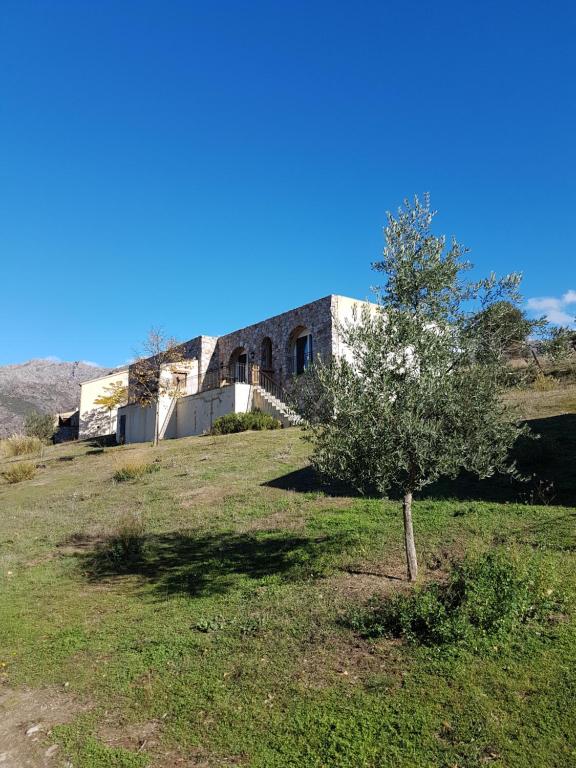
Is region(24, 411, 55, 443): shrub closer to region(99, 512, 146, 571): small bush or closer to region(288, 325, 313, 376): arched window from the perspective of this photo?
region(288, 325, 313, 376): arched window

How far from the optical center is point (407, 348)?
7.31 m

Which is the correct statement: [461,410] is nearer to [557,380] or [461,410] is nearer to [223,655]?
[223,655]

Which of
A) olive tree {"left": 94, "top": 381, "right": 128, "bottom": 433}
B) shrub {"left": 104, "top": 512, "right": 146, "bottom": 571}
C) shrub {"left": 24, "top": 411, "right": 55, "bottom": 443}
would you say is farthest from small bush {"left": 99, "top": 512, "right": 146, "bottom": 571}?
shrub {"left": 24, "top": 411, "right": 55, "bottom": 443}

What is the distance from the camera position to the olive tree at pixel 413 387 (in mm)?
6980

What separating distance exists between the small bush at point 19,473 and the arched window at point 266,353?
42.9 feet

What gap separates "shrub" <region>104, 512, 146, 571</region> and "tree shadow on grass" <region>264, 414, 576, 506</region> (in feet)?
12.4

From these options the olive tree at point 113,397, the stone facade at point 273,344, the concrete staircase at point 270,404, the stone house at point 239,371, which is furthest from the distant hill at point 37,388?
the concrete staircase at point 270,404

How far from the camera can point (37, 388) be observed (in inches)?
3081

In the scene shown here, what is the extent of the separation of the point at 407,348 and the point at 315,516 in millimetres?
5135

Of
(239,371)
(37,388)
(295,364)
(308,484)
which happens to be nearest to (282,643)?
(308,484)

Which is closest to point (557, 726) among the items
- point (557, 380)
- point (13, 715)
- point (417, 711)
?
point (417, 711)

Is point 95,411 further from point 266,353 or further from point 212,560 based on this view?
point 212,560

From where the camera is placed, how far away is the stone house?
89.4 ft

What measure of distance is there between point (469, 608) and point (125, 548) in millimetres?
7074
